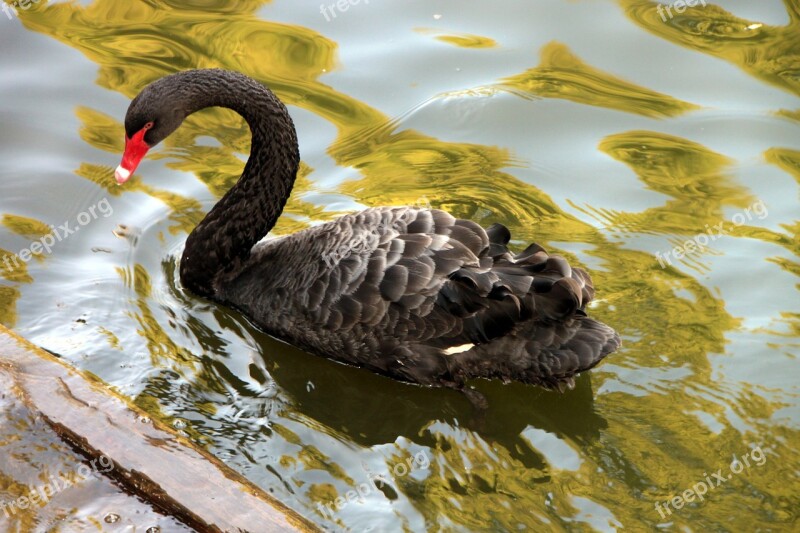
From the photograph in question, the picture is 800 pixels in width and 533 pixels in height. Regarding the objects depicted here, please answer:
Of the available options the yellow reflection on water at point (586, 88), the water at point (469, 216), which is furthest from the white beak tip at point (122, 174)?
the yellow reflection on water at point (586, 88)

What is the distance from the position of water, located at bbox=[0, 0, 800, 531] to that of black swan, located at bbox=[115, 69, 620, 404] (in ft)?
0.66

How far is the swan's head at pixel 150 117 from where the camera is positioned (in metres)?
5.08

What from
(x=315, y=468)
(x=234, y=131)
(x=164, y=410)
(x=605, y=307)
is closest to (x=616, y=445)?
(x=605, y=307)

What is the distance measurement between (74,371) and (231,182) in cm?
266

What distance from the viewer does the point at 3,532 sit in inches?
133

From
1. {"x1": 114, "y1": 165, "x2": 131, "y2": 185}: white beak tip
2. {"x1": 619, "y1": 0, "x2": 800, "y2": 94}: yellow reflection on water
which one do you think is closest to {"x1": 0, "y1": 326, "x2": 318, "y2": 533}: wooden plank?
{"x1": 114, "y1": 165, "x2": 131, "y2": 185}: white beak tip

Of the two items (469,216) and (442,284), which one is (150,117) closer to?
(442,284)

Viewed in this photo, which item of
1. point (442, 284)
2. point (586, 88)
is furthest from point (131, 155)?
point (586, 88)

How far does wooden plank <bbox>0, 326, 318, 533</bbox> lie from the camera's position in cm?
340

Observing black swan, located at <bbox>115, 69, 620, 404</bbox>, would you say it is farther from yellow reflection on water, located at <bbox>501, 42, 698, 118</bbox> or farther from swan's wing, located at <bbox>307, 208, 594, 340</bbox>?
yellow reflection on water, located at <bbox>501, 42, 698, 118</bbox>

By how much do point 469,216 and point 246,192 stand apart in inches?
55.4

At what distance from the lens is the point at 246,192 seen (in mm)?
5551

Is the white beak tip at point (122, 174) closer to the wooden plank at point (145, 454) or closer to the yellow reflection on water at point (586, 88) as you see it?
the wooden plank at point (145, 454)

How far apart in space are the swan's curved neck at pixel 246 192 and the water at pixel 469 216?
0.82 ft
